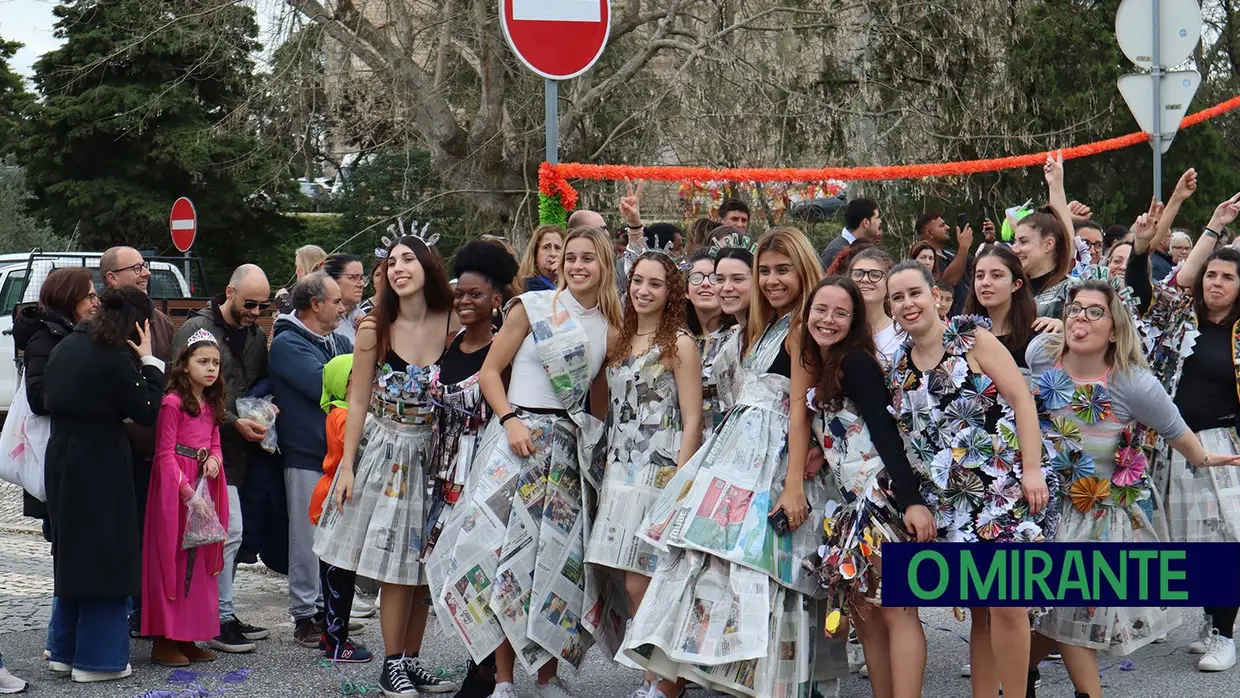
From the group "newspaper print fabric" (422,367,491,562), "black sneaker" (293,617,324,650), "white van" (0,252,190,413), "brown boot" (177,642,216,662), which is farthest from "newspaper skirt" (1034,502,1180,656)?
"white van" (0,252,190,413)

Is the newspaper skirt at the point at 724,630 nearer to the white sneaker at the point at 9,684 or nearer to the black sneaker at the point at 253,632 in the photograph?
the black sneaker at the point at 253,632

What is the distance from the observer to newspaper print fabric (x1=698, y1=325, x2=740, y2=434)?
5.66 metres

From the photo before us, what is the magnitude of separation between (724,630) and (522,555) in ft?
3.01

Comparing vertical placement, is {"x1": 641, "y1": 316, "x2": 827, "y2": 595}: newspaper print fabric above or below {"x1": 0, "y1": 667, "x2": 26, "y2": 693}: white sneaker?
above

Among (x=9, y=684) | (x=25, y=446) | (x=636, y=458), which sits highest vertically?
(x=636, y=458)

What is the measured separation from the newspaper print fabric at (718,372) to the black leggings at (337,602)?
5.98 ft

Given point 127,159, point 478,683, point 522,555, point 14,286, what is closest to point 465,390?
point 522,555

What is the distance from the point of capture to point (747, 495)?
5.13 meters

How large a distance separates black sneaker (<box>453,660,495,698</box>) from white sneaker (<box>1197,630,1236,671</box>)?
3.06 m

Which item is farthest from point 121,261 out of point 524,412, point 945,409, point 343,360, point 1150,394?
point 1150,394

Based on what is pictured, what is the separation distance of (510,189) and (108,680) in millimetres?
9989

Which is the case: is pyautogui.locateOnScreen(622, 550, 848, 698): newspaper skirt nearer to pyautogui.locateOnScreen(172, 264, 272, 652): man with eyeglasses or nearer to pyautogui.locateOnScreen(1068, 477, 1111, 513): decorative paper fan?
pyautogui.locateOnScreen(1068, 477, 1111, 513): decorative paper fan

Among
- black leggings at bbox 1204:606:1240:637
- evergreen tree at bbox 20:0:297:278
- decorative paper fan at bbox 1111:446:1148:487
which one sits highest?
evergreen tree at bbox 20:0:297:278

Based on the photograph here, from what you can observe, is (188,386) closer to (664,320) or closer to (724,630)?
(664,320)
